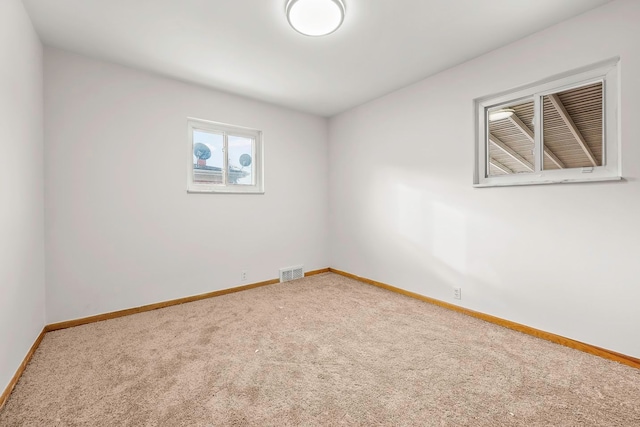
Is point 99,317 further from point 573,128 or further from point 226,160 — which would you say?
point 573,128

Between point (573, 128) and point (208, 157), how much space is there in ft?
12.3

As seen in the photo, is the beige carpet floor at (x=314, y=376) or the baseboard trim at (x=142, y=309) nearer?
the beige carpet floor at (x=314, y=376)

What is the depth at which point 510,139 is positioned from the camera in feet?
8.66

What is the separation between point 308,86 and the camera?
11.0ft

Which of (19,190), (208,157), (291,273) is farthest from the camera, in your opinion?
(291,273)

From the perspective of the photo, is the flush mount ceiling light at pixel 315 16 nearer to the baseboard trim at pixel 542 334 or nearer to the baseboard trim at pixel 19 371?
the baseboard trim at pixel 542 334

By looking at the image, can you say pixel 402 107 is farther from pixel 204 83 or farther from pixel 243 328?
pixel 243 328

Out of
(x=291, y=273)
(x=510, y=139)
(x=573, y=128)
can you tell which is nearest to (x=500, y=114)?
(x=510, y=139)

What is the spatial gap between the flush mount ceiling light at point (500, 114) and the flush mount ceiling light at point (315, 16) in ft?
5.80

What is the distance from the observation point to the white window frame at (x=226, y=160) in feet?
10.8

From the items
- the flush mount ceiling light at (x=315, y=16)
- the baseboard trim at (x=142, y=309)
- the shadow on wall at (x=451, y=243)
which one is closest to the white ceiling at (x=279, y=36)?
the flush mount ceiling light at (x=315, y=16)

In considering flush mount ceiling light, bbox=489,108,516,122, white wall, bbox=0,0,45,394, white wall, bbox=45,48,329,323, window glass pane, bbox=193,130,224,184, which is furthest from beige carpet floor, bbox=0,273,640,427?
flush mount ceiling light, bbox=489,108,516,122

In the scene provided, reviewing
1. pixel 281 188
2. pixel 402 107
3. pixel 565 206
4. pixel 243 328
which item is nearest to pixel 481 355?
pixel 565 206

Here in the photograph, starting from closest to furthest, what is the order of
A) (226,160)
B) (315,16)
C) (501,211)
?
(315,16), (501,211), (226,160)
